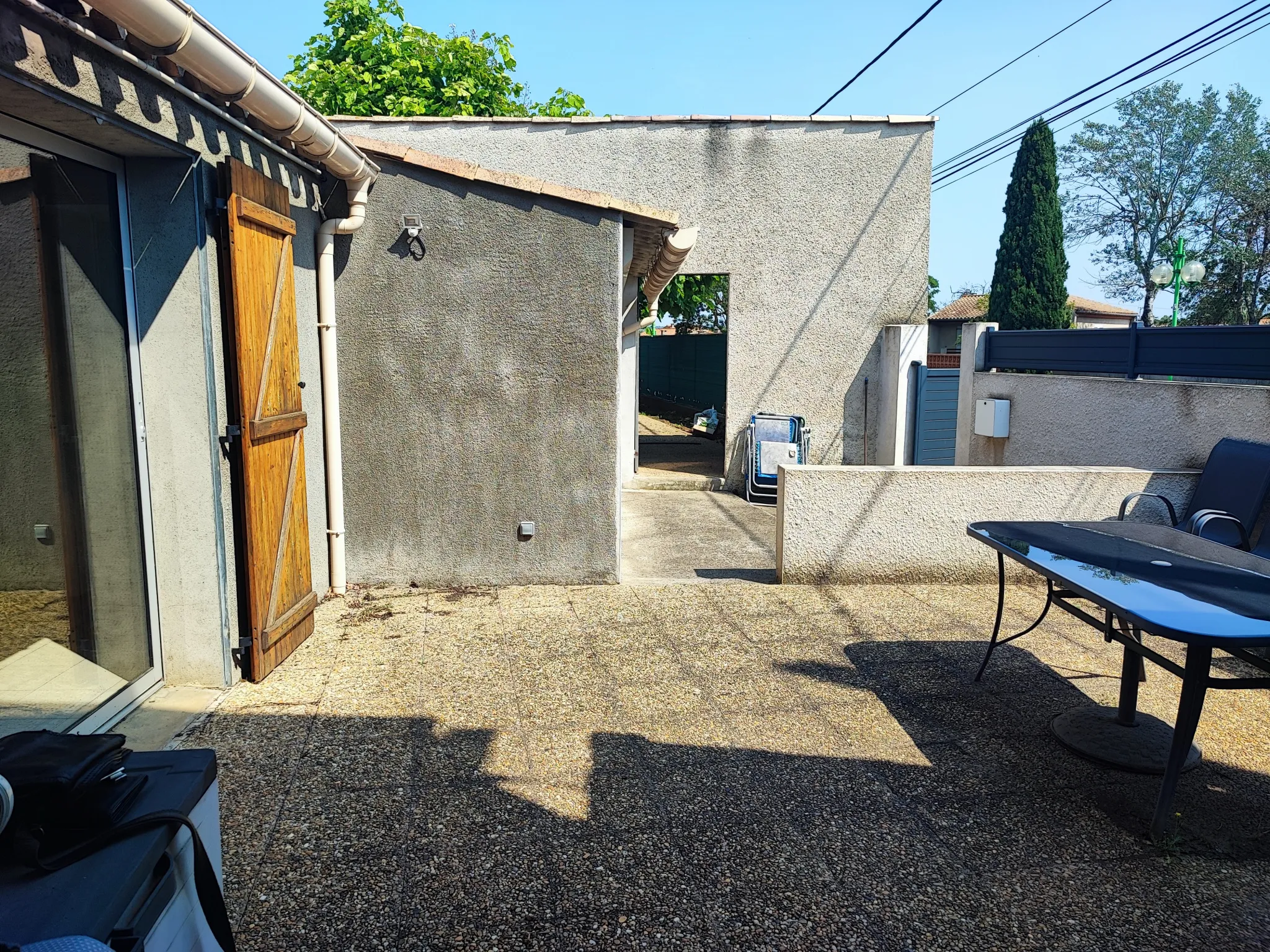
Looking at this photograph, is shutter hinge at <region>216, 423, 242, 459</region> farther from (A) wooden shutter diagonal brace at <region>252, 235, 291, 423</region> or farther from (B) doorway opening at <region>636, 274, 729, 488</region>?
(B) doorway opening at <region>636, 274, 729, 488</region>

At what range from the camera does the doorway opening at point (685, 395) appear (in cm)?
1188

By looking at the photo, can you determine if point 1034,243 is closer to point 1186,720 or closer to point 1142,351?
point 1142,351

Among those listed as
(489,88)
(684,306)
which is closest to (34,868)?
(684,306)

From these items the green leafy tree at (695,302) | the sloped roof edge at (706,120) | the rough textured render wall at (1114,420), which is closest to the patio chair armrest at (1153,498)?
the rough textured render wall at (1114,420)

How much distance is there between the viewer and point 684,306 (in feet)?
64.0

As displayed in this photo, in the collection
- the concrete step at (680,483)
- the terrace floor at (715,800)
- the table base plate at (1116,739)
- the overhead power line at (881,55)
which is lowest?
the terrace floor at (715,800)

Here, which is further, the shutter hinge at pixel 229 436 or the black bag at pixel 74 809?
the shutter hinge at pixel 229 436

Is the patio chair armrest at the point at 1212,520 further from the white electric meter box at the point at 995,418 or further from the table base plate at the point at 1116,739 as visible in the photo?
the white electric meter box at the point at 995,418

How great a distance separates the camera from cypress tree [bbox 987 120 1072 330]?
2234 cm

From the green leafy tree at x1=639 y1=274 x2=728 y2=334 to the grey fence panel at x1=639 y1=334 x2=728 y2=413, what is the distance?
73 centimetres

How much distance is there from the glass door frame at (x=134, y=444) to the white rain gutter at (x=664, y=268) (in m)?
4.08

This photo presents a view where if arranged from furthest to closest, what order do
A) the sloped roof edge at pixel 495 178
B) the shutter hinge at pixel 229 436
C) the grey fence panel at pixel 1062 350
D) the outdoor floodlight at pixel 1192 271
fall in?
the outdoor floodlight at pixel 1192 271, the grey fence panel at pixel 1062 350, the sloped roof edge at pixel 495 178, the shutter hinge at pixel 229 436

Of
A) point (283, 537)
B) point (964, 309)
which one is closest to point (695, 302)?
point (283, 537)

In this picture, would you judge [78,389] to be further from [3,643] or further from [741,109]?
[741,109]
